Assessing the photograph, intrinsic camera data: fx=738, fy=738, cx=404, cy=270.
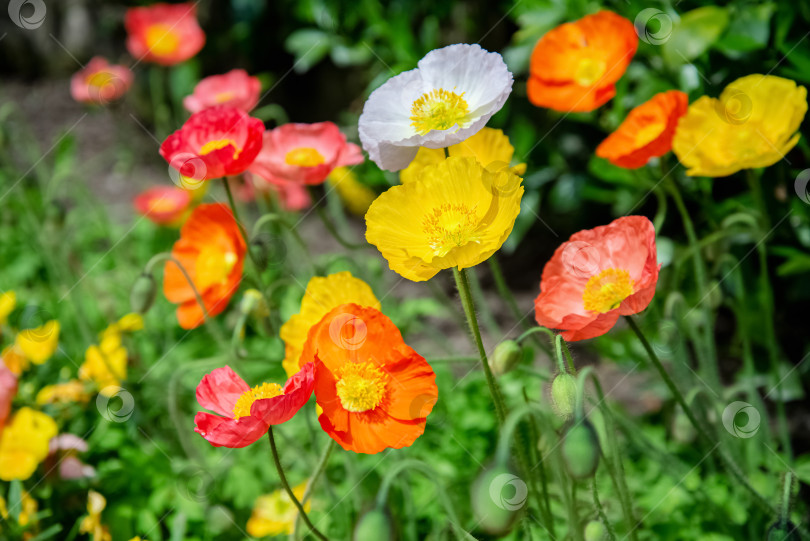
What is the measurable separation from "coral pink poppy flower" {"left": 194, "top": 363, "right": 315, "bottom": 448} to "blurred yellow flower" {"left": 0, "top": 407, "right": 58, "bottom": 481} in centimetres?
60

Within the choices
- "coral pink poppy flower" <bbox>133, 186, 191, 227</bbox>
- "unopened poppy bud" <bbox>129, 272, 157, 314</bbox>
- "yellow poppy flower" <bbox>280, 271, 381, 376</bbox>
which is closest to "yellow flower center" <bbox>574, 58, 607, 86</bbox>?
"yellow poppy flower" <bbox>280, 271, 381, 376</bbox>

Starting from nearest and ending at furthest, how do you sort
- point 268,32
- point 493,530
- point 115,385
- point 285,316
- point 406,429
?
1. point 493,530
2. point 406,429
3. point 115,385
4. point 285,316
5. point 268,32

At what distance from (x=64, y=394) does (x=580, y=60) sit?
4.10ft

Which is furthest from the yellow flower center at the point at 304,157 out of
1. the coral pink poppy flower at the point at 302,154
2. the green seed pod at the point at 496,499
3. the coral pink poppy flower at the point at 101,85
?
the coral pink poppy flower at the point at 101,85

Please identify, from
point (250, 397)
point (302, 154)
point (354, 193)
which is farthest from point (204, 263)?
point (354, 193)

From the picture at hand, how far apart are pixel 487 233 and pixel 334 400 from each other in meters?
0.28

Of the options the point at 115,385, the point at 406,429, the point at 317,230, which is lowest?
the point at 317,230

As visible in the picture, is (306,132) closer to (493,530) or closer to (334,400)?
(334,400)

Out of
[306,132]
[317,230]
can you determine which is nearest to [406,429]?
[306,132]

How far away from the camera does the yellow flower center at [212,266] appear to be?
1.26m

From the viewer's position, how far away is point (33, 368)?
1.79 metres

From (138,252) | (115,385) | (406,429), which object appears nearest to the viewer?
(406,429)

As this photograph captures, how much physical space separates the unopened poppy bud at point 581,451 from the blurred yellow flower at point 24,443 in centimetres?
104

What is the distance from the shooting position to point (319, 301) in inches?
41.6
